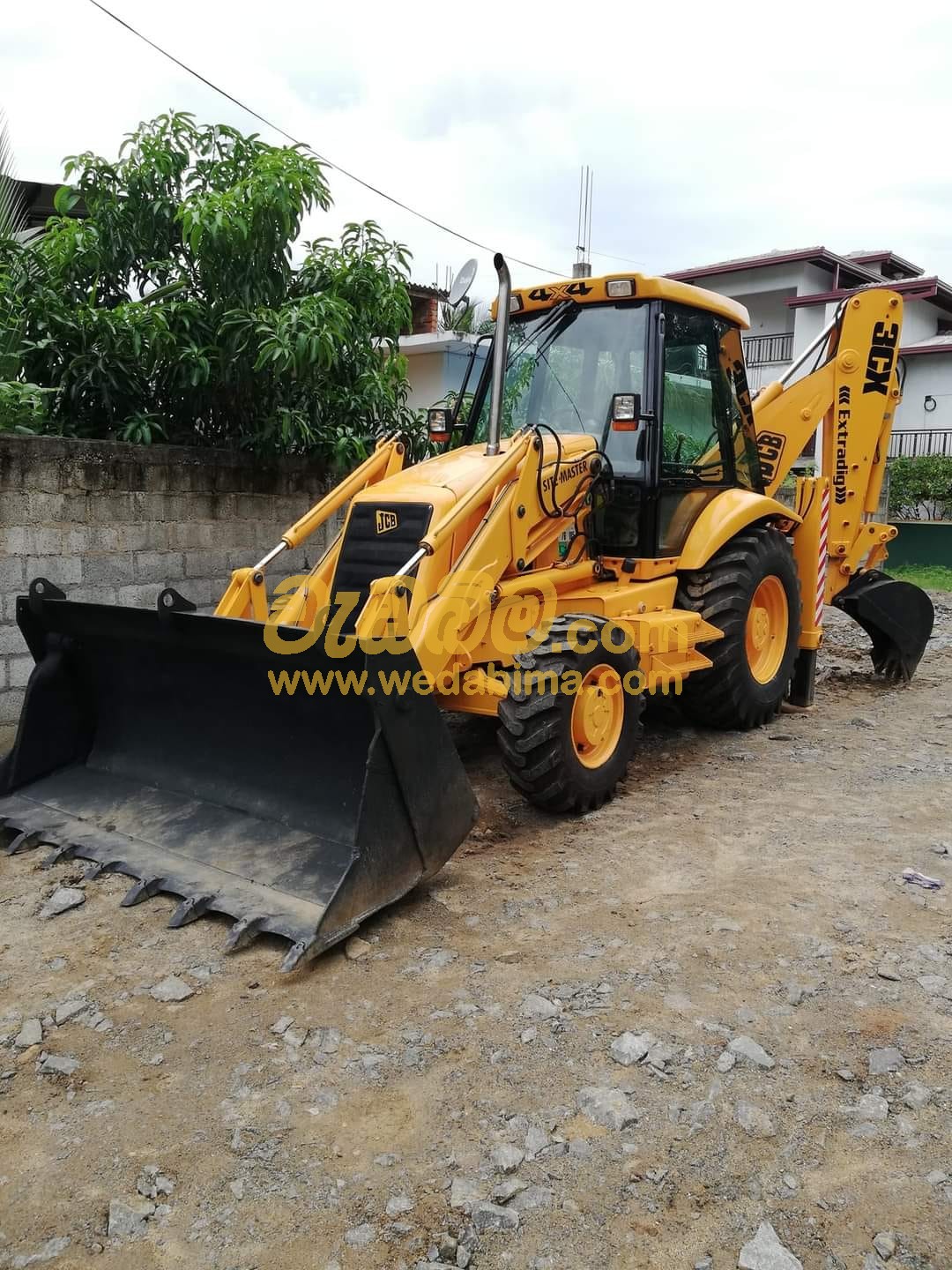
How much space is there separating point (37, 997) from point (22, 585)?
2.99 m

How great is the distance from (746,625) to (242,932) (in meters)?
3.51

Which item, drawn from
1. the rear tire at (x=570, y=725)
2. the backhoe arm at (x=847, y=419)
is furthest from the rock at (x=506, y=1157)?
the backhoe arm at (x=847, y=419)

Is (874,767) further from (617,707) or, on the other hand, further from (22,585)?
(22,585)

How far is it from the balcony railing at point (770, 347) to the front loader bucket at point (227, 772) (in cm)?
2282

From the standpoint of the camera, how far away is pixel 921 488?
1828 cm

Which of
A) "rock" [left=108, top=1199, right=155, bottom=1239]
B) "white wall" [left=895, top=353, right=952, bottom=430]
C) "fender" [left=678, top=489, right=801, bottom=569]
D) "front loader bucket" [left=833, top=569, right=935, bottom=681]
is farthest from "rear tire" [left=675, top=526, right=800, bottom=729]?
"white wall" [left=895, top=353, right=952, bottom=430]

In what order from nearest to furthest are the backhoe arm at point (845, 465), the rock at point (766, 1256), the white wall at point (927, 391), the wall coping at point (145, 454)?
the rock at point (766, 1256) < the wall coping at point (145, 454) < the backhoe arm at point (845, 465) < the white wall at point (927, 391)

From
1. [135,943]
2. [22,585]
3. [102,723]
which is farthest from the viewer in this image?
[22,585]

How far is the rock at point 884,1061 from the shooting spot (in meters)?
2.65

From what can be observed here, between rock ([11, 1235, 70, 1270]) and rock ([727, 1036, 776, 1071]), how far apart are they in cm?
170

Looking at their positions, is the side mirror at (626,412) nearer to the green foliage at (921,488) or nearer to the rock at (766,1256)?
the rock at (766,1256)

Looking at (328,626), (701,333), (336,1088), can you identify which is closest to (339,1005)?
(336,1088)

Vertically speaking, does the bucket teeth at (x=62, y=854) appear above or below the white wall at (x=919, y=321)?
below

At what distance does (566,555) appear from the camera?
5.04 metres
